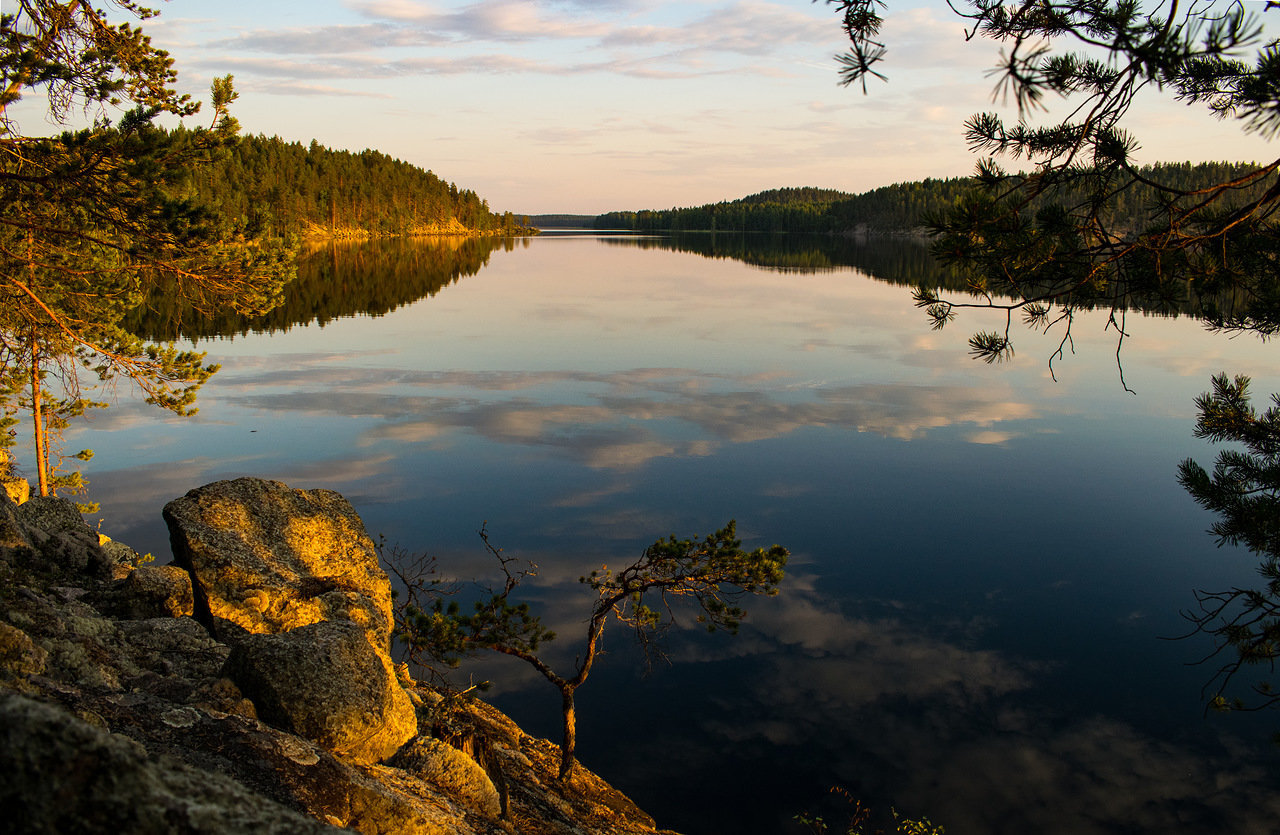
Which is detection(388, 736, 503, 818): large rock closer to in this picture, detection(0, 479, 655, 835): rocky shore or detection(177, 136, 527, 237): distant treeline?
detection(0, 479, 655, 835): rocky shore

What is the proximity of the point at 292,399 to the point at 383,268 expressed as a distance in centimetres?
6555

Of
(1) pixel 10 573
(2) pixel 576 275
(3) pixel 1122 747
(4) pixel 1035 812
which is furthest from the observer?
(2) pixel 576 275

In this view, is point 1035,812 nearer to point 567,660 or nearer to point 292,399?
point 567,660

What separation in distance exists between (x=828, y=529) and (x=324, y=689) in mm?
12522

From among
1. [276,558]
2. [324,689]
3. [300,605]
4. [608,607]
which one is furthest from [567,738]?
[276,558]

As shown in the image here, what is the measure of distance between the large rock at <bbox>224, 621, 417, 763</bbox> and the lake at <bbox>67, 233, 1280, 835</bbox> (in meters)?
4.11

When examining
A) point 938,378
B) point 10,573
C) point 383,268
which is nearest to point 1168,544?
point 938,378

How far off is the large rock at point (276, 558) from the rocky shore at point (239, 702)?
0.09 feet

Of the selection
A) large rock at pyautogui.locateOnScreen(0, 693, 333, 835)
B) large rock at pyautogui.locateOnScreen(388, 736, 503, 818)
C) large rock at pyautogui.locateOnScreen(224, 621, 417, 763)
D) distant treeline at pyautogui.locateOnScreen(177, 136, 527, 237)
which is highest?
distant treeline at pyautogui.locateOnScreen(177, 136, 527, 237)

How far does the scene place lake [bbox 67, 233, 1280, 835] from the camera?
10.8 m

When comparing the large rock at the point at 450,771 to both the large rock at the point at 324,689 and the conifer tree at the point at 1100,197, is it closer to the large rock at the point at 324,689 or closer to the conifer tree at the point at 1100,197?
the large rock at the point at 324,689

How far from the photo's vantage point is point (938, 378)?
3381cm

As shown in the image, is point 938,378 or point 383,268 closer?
point 938,378

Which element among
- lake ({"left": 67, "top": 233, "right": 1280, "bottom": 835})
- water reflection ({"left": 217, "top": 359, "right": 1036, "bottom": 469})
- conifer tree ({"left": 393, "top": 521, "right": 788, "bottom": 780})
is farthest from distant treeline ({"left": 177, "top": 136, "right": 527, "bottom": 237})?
conifer tree ({"left": 393, "top": 521, "right": 788, "bottom": 780})
